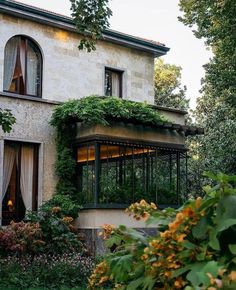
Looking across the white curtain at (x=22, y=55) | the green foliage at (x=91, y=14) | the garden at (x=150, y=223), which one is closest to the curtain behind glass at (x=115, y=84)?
the garden at (x=150, y=223)

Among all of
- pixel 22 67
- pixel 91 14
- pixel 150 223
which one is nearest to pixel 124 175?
pixel 22 67

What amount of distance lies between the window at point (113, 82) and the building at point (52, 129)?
0.07 metres

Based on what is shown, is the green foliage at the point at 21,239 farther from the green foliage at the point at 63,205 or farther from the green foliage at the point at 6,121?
the green foliage at the point at 6,121

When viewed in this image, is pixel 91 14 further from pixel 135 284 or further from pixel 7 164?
pixel 135 284

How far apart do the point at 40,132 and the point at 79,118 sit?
64.0 inches

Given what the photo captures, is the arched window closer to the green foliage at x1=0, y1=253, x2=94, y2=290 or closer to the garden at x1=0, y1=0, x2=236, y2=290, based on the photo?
the garden at x1=0, y1=0, x2=236, y2=290

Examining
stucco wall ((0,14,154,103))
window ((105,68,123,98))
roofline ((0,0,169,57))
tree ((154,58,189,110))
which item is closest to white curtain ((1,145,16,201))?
stucco wall ((0,14,154,103))

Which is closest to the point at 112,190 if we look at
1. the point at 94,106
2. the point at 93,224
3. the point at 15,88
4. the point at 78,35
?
the point at 93,224

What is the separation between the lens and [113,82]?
829 inches

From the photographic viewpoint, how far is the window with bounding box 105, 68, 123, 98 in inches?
820

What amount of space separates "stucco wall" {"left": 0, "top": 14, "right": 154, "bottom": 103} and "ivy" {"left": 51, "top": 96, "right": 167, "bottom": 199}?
1352 millimetres

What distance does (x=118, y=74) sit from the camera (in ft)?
69.5

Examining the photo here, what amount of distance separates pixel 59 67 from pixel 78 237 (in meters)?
6.11

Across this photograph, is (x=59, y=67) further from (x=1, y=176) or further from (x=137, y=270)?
(x=137, y=270)
